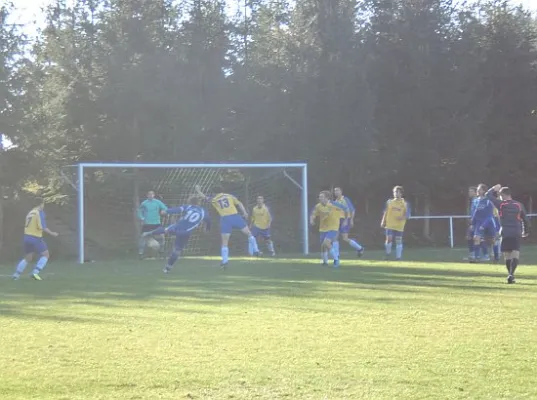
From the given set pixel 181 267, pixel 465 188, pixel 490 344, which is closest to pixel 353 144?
pixel 465 188

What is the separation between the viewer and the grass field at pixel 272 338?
643cm

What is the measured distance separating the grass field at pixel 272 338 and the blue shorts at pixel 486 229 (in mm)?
4150

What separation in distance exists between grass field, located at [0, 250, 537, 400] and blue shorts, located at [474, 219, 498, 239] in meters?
4.15

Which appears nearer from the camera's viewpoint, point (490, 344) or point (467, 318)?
point (490, 344)

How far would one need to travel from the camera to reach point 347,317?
1034 cm

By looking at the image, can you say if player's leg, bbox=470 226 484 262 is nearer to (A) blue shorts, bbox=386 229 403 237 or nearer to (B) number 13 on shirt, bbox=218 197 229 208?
(A) blue shorts, bbox=386 229 403 237

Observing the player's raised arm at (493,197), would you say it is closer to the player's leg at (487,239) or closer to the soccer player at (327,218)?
the player's leg at (487,239)

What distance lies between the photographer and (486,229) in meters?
20.1

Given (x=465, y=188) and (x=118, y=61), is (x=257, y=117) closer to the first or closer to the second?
(x=118, y=61)

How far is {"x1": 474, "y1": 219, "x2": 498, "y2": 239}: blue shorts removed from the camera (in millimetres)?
19906

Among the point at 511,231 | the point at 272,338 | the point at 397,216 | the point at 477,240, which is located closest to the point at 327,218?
the point at 397,216

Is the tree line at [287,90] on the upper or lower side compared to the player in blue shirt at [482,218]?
upper

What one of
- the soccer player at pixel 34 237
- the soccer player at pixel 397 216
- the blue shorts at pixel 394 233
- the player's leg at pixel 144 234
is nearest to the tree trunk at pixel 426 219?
the blue shorts at pixel 394 233

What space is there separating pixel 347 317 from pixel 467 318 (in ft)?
4.97
